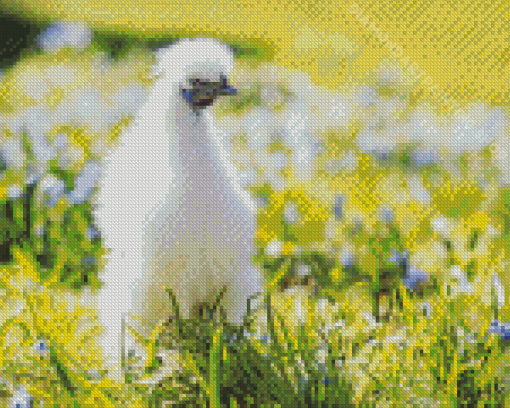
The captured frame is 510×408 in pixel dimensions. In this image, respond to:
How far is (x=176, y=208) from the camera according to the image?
1.45 metres

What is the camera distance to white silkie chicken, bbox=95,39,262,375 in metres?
1.45

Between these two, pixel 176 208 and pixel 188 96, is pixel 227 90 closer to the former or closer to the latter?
pixel 188 96

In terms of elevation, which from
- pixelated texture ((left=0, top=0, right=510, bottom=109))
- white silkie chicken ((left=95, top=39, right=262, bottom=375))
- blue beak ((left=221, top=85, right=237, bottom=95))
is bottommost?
white silkie chicken ((left=95, top=39, right=262, bottom=375))

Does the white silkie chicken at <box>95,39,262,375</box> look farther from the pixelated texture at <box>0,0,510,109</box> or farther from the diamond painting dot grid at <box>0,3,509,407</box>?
the pixelated texture at <box>0,0,510,109</box>

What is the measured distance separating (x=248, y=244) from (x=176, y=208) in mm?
231

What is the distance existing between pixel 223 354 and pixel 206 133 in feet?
1.71

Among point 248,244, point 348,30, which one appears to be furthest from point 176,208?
point 348,30

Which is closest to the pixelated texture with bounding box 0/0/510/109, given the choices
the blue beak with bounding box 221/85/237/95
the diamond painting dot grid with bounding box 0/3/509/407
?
the diamond painting dot grid with bounding box 0/3/509/407

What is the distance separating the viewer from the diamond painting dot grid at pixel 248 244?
124cm

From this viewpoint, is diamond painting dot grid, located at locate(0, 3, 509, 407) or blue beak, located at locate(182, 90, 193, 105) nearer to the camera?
diamond painting dot grid, located at locate(0, 3, 509, 407)

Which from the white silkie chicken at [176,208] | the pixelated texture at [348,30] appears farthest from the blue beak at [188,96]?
the pixelated texture at [348,30]

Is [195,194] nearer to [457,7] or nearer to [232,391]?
[232,391]

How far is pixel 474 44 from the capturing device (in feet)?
8.24

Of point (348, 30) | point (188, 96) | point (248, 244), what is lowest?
point (248, 244)
